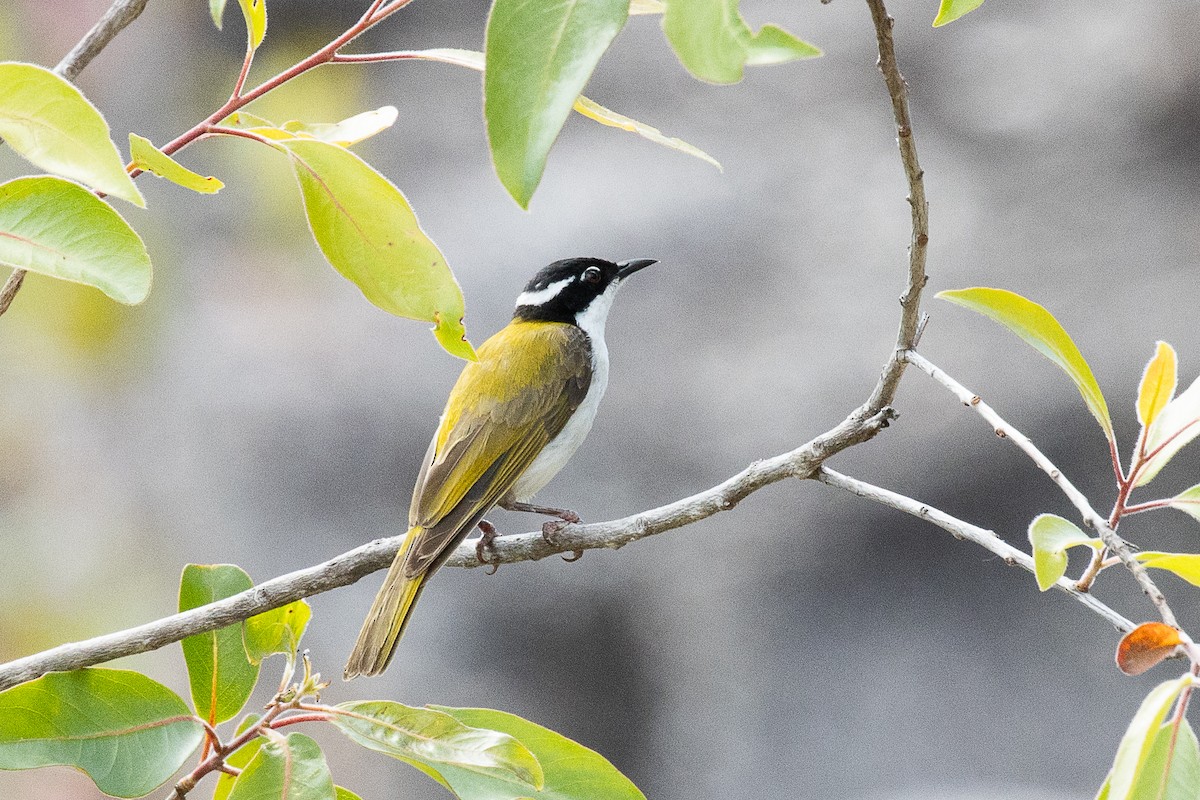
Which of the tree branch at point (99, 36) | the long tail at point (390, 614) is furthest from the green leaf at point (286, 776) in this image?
the long tail at point (390, 614)

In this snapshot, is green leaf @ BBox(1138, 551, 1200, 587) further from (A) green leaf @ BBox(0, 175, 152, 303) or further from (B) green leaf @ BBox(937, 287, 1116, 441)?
(A) green leaf @ BBox(0, 175, 152, 303)

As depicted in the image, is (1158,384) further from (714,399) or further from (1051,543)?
(714,399)

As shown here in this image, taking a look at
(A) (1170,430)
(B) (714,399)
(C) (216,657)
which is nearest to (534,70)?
(A) (1170,430)

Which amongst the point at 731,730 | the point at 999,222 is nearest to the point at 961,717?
the point at 731,730

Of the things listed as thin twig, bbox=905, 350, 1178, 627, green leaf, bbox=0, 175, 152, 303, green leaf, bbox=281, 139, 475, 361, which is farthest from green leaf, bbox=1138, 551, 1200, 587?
green leaf, bbox=0, 175, 152, 303

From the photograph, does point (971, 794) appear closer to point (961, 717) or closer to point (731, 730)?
point (961, 717)

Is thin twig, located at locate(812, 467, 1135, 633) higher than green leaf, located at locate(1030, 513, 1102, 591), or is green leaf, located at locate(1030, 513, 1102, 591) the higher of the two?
thin twig, located at locate(812, 467, 1135, 633)

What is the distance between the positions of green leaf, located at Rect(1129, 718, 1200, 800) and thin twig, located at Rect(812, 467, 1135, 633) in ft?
0.77

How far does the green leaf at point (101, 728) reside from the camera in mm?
1115

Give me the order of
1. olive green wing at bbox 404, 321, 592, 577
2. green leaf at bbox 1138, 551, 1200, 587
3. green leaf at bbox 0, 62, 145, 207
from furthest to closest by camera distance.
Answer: olive green wing at bbox 404, 321, 592, 577, green leaf at bbox 1138, 551, 1200, 587, green leaf at bbox 0, 62, 145, 207

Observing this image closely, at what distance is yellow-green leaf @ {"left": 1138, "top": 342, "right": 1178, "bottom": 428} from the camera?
3.88 feet

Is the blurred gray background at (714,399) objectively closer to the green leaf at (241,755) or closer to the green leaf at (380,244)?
the green leaf at (241,755)

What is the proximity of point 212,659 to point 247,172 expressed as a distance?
3.97 metres

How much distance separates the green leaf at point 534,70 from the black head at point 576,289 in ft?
6.69
